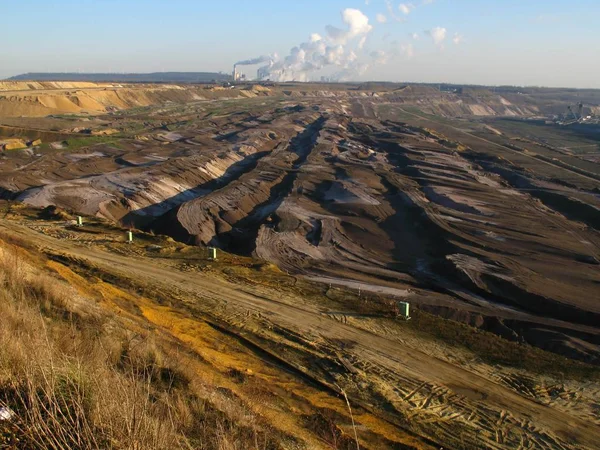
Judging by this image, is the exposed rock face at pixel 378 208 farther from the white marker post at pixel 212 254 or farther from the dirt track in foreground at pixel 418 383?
the dirt track in foreground at pixel 418 383

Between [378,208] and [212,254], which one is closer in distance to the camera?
[212,254]

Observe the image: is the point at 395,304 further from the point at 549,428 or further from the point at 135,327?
the point at 135,327

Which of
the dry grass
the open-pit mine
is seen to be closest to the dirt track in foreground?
the open-pit mine

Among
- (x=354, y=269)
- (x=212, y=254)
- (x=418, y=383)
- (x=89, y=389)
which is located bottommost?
(x=354, y=269)

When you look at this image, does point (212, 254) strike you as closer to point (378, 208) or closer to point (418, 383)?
point (418, 383)

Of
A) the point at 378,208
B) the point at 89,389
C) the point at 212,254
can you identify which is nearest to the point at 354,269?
the point at 212,254

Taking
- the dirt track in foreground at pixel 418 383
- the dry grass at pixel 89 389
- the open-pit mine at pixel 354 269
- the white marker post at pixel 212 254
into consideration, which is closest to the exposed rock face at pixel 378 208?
the open-pit mine at pixel 354 269

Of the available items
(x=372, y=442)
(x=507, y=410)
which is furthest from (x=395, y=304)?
(x=372, y=442)
